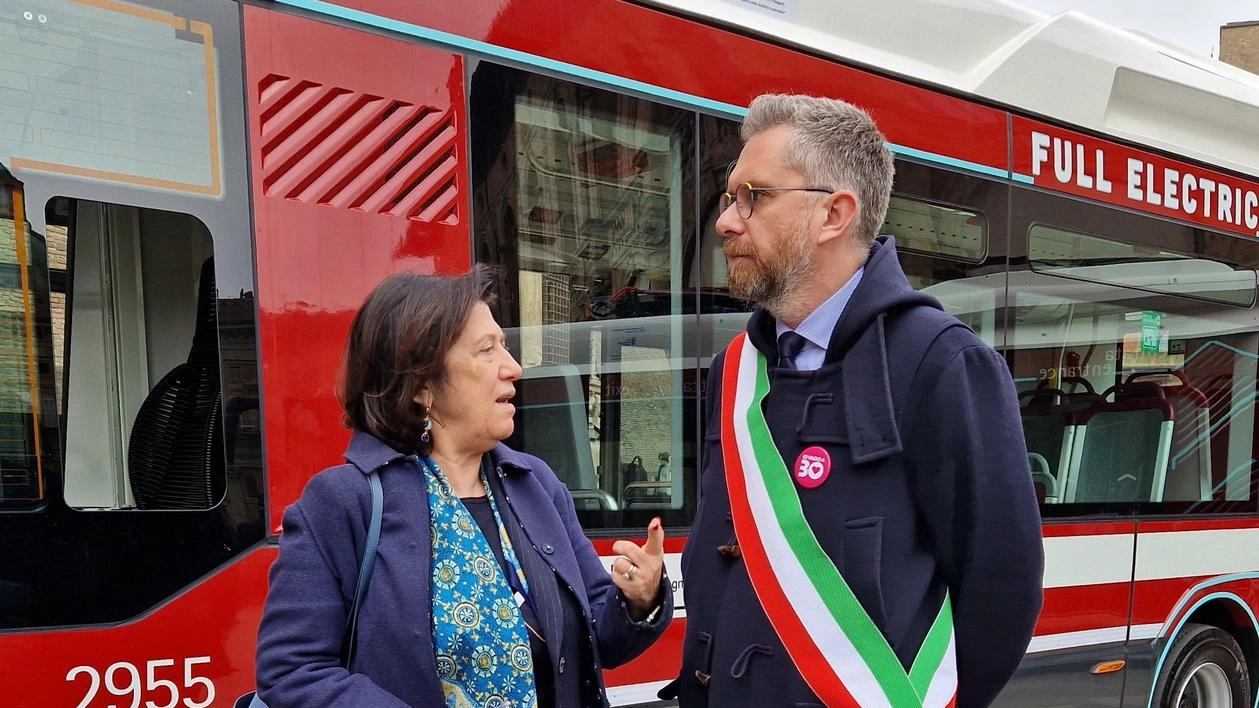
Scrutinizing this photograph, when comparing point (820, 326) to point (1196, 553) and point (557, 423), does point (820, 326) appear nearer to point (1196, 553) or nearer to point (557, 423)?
point (557, 423)

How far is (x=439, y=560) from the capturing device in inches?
65.8

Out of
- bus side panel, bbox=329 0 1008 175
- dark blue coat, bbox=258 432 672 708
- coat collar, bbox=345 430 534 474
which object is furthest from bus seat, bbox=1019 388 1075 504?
coat collar, bbox=345 430 534 474

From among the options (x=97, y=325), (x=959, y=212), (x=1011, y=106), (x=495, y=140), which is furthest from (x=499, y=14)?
A: (x=1011, y=106)

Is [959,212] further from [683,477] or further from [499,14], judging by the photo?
[499,14]

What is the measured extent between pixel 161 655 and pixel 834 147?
1.88 metres

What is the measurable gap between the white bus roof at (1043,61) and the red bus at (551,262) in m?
0.02

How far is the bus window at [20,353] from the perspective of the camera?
2.23 m

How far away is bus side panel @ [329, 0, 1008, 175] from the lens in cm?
294

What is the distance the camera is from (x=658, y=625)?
1.85 meters

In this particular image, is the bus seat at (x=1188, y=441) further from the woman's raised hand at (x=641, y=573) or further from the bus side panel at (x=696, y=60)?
the woman's raised hand at (x=641, y=573)

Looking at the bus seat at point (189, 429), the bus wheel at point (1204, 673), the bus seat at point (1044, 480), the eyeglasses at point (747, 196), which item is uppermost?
the eyeglasses at point (747, 196)

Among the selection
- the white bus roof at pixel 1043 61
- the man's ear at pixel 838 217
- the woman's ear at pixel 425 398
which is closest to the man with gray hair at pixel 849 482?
the man's ear at pixel 838 217

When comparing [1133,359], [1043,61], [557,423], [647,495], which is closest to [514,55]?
[557,423]

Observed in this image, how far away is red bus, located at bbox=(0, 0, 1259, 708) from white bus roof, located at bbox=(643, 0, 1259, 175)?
17mm
